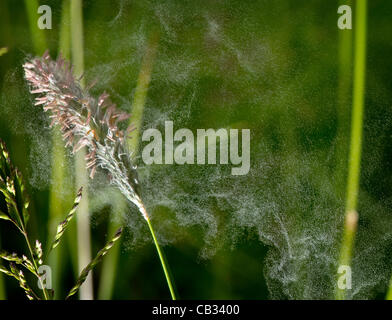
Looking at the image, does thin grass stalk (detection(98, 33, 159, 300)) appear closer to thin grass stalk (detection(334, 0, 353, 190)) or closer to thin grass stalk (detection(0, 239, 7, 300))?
thin grass stalk (detection(0, 239, 7, 300))

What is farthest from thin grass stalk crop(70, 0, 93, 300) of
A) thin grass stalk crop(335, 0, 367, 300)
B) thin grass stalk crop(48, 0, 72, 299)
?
thin grass stalk crop(335, 0, 367, 300)

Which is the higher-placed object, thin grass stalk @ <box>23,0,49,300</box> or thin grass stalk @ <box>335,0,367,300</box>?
thin grass stalk @ <box>23,0,49,300</box>

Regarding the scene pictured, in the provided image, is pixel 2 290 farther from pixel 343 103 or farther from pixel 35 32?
pixel 343 103

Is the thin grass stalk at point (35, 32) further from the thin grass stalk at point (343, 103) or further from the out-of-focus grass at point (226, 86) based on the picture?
the thin grass stalk at point (343, 103)

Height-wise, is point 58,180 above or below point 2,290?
above

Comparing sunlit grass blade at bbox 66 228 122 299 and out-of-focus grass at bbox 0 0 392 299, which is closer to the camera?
sunlit grass blade at bbox 66 228 122 299

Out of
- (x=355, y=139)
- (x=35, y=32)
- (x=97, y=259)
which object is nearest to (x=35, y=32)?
(x=35, y=32)

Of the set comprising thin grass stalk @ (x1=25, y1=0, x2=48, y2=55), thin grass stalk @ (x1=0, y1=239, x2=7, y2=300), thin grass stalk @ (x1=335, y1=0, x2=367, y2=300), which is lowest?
thin grass stalk @ (x1=0, y1=239, x2=7, y2=300)
